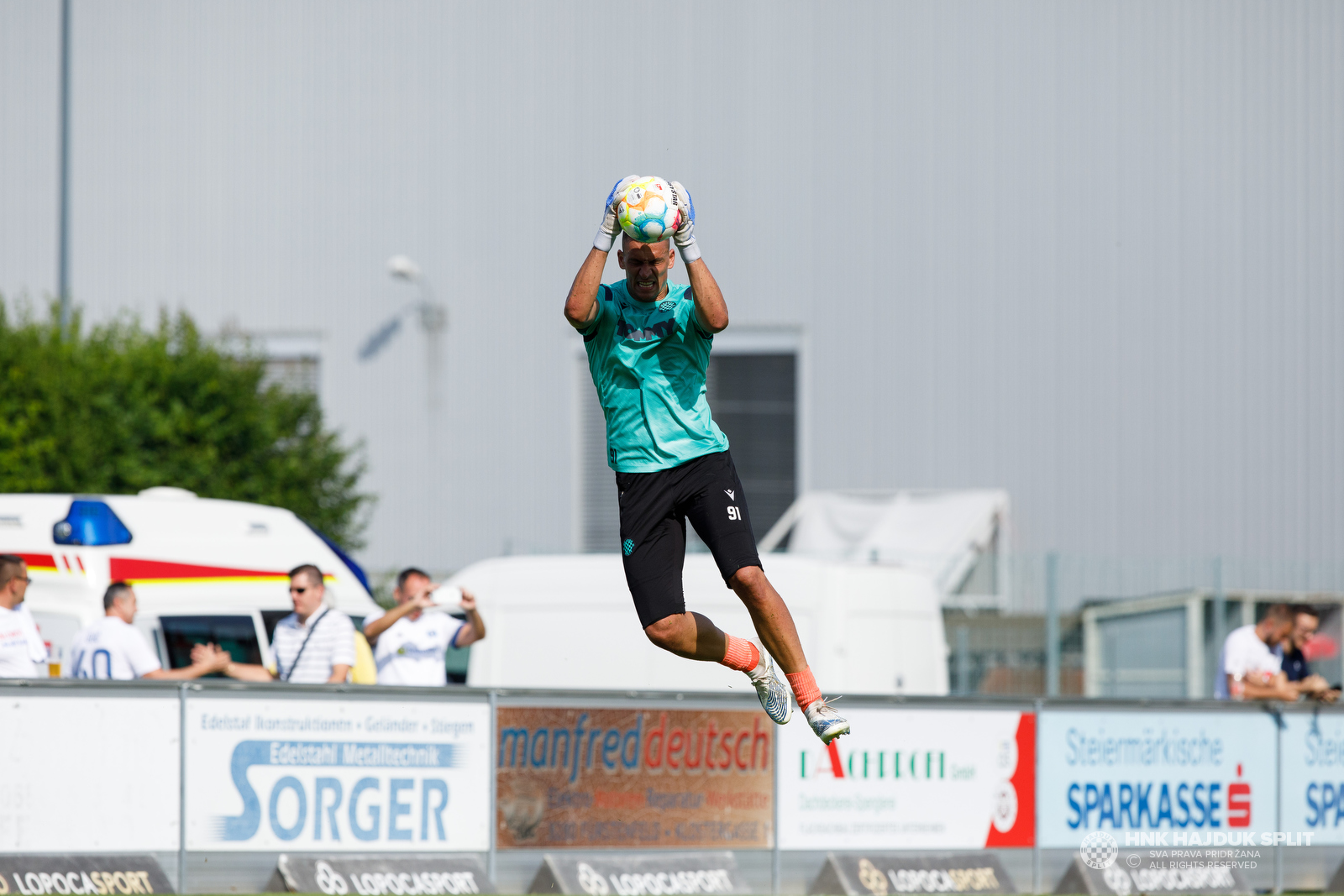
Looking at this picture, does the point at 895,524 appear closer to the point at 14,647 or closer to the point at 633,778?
the point at 633,778

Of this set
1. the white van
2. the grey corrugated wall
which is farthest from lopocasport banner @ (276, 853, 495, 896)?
the grey corrugated wall

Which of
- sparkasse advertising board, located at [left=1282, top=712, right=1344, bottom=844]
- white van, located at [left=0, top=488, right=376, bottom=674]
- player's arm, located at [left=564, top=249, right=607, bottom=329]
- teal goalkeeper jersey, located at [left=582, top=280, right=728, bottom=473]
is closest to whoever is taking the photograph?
player's arm, located at [left=564, top=249, right=607, bottom=329]

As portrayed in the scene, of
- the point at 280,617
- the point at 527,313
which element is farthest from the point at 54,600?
the point at 527,313

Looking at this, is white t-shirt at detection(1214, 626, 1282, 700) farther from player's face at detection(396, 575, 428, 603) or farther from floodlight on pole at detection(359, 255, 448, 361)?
floodlight on pole at detection(359, 255, 448, 361)

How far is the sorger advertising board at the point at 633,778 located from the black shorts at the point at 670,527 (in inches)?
156

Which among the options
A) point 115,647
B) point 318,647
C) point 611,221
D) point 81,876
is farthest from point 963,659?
point 611,221

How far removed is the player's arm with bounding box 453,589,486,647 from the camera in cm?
1123

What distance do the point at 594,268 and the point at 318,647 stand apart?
17.8ft

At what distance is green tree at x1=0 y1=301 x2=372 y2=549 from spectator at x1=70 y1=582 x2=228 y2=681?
12506mm

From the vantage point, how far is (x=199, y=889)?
9.27 meters

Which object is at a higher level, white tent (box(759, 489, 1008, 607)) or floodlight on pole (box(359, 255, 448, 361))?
floodlight on pole (box(359, 255, 448, 361))

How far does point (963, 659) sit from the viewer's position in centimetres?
1875

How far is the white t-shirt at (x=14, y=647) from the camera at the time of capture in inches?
388

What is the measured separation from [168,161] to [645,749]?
20.4 meters
